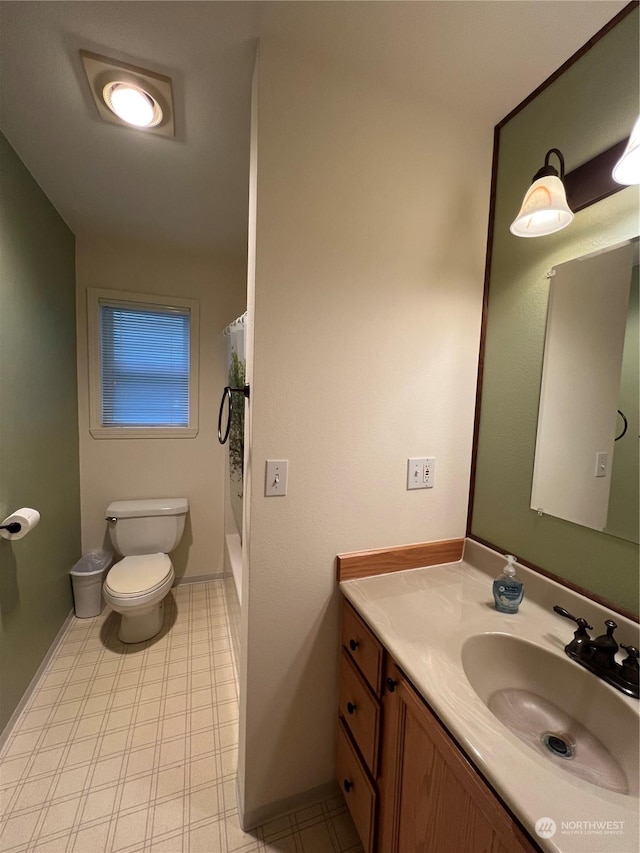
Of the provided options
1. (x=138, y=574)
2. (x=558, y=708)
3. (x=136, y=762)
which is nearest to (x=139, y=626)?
(x=138, y=574)

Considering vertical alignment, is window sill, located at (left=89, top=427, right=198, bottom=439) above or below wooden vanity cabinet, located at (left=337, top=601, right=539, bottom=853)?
above

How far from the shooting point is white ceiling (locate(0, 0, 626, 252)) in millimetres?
921

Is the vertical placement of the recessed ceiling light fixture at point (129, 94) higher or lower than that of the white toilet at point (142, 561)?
higher

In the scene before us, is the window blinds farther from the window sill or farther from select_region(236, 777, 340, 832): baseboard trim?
select_region(236, 777, 340, 832): baseboard trim

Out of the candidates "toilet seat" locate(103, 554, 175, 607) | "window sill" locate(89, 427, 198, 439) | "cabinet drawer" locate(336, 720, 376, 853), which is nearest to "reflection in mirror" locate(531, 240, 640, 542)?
"cabinet drawer" locate(336, 720, 376, 853)

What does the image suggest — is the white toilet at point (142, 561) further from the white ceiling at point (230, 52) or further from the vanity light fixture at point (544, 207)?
the vanity light fixture at point (544, 207)

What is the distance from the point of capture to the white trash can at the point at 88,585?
2197 mm

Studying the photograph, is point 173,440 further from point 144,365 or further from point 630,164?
point 630,164

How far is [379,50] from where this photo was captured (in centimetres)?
101

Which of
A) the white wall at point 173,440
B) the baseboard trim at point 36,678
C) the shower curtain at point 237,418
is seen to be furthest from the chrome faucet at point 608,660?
the white wall at point 173,440

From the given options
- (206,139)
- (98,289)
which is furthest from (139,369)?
(206,139)

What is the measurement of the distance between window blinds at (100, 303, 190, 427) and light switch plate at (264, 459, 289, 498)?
5.59ft

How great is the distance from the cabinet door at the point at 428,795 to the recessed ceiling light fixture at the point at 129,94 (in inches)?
77.4

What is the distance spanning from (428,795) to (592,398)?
1092 mm
